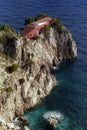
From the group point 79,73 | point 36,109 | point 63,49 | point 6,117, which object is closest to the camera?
point 6,117

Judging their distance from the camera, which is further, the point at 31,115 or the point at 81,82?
the point at 81,82

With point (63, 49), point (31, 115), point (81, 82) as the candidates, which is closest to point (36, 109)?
point (31, 115)

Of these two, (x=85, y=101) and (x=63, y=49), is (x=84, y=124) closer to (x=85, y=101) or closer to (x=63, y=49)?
(x=85, y=101)

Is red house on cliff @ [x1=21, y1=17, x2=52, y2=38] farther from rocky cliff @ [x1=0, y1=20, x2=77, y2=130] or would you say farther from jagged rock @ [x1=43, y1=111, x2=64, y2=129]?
jagged rock @ [x1=43, y1=111, x2=64, y2=129]

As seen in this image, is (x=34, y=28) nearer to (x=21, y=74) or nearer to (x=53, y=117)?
(x=21, y=74)

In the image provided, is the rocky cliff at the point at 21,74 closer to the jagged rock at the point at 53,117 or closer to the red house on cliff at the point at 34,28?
the red house on cliff at the point at 34,28

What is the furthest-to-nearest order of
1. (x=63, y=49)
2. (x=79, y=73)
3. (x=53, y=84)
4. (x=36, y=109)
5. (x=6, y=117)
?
(x=63, y=49) → (x=79, y=73) → (x=53, y=84) → (x=36, y=109) → (x=6, y=117)
